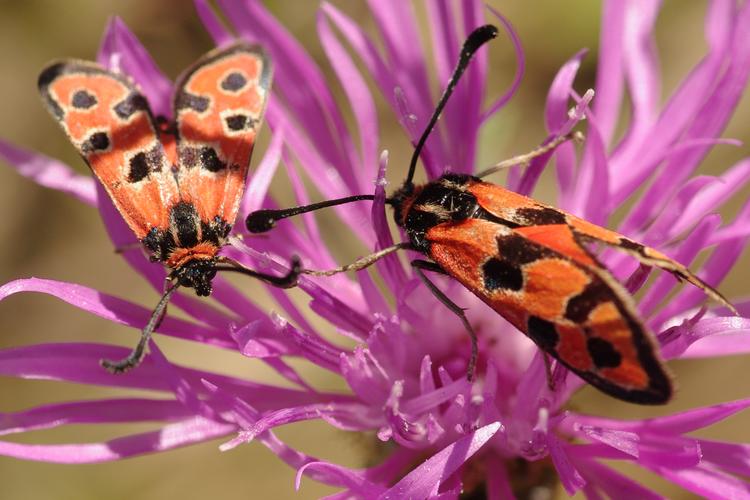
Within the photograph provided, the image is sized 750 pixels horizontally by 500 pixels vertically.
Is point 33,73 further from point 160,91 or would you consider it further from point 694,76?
point 694,76

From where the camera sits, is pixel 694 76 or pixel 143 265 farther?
pixel 694 76

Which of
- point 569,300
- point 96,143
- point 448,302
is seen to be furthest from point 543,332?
point 96,143

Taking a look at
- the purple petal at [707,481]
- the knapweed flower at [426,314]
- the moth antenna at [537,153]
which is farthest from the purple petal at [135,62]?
the purple petal at [707,481]

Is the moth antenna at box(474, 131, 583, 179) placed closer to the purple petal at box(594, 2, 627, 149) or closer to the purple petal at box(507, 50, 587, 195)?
the purple petal at box(507, 50, 587, 195)

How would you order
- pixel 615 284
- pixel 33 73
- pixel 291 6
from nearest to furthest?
pixel 615 284
pixel 291 6
pixel 33 73

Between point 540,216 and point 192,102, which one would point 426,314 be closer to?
point 540,216

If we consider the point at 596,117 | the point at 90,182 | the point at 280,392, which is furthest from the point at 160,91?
the point at 596,117

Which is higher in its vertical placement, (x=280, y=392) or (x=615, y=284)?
(x=615, y=284)
